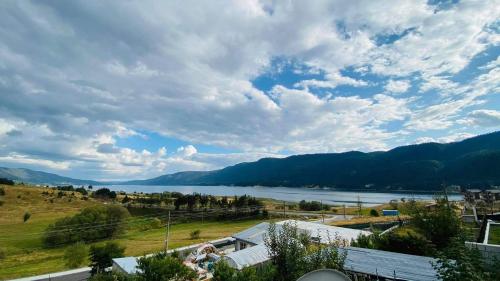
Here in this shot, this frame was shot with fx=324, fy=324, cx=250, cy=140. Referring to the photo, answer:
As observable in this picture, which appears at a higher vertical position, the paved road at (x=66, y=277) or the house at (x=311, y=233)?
the house at (x=311, y=233)

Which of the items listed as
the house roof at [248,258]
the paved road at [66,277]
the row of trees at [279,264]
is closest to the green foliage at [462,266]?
the row of trees at [279,264]

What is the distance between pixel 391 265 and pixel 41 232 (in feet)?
272

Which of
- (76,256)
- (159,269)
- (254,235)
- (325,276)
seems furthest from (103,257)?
(325,276)

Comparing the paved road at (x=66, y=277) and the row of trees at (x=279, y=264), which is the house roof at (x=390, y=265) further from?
the paved road at (x=66, y=277)

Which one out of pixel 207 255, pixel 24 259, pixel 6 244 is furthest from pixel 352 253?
pixel 6 244

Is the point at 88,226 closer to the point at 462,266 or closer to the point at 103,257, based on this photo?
the point at 103,257

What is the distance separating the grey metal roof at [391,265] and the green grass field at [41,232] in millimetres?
23012

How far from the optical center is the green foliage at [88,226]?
241 ft

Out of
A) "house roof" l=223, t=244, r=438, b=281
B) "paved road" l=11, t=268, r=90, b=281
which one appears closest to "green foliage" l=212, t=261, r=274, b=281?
"house roof" l=223, t=244, r=438, b=281

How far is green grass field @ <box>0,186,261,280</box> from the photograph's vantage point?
5247 cm

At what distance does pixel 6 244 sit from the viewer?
71250 mm

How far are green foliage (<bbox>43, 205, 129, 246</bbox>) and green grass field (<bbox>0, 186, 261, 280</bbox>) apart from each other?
8.87 ft

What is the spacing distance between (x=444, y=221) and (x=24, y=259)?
216 feet

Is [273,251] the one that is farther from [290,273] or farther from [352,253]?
[352,253]
